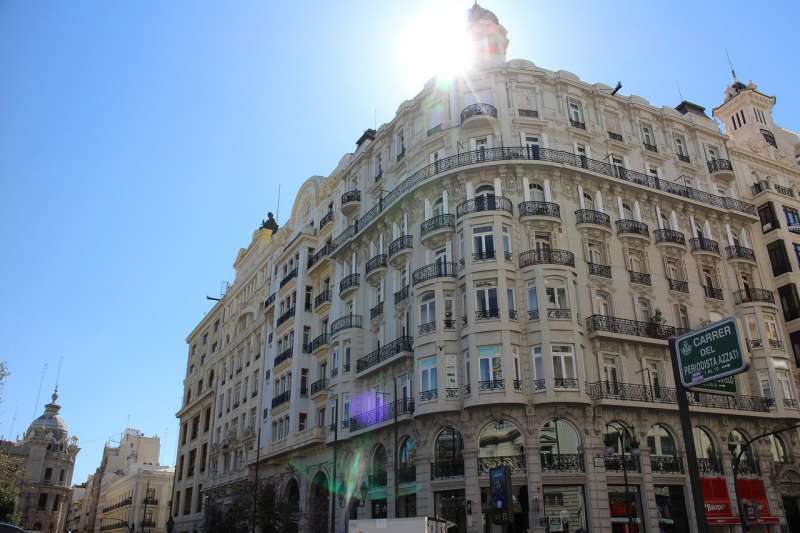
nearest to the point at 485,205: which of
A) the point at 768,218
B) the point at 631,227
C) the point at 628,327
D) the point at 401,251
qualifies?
the point at 401,251

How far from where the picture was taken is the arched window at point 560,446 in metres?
27.7

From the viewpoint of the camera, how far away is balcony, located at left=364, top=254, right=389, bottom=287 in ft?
121

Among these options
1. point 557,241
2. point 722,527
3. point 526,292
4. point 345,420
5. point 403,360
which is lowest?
point 722,527

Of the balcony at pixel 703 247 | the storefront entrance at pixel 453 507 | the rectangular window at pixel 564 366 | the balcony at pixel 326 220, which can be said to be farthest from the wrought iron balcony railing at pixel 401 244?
the balcony at pixel 703 247

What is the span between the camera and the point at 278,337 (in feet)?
159

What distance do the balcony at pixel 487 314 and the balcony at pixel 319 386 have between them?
46.7 feet

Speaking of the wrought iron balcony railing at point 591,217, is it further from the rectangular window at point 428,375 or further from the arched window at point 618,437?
the rectangular window at point 428,375

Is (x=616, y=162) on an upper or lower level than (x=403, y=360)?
upper

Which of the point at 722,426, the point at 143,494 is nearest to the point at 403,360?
the point at 722,426

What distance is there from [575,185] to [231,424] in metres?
36.9

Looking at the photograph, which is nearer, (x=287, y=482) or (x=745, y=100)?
(x=287, y=482)

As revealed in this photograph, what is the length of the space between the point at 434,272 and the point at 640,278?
11167 millimetres

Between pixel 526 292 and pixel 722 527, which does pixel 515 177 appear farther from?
pixel 722 527

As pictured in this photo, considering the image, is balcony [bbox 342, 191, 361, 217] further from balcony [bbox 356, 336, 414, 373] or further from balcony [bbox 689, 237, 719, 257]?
balcony [bbox 689, 237, 719, 257]
